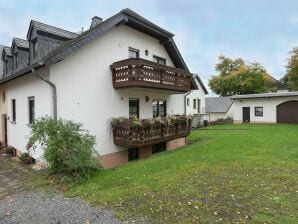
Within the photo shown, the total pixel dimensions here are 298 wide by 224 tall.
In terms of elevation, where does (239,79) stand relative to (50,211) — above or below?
above

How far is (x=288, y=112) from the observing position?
91.9ft

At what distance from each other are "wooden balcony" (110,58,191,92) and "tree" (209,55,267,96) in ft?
120

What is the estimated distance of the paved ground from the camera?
4711mm

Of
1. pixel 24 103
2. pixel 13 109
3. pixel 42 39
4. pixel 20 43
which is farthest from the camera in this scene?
pixel 13 109

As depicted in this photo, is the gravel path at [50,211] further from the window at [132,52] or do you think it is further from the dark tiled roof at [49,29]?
the window at [132,52]

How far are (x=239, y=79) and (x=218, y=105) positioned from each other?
1308 cm

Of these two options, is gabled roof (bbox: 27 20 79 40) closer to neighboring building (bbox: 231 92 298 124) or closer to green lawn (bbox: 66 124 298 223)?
green lawn (bbox: 66 124 298 223)

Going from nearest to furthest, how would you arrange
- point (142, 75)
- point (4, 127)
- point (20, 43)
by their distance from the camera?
1. point (142, 75)
2. point (20, 43)
3. point (4, 127)

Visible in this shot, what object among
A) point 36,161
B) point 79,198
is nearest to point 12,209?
point 79,198

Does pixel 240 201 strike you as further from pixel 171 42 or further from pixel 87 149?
pixel 171 42

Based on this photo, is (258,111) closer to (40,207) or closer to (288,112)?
(288,112)

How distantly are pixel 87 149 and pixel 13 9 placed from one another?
11.3 m

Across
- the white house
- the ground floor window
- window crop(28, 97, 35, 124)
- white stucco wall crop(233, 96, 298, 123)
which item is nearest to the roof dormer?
the white house

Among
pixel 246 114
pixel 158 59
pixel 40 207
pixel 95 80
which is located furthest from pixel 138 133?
pixel 246 114
